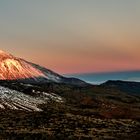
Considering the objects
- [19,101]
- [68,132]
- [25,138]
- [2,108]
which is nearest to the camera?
[25,138]

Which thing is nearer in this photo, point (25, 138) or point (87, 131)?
point (25, 138)

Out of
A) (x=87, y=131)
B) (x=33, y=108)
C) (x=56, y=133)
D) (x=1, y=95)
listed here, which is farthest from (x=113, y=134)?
(x=1, y=95)

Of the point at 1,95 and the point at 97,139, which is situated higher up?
the point at 1,95

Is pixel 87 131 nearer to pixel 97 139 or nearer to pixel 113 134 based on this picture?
pixel 113 134

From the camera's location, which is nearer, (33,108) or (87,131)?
(87,131)

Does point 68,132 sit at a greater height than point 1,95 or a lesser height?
lesser

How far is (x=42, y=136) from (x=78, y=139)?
692 centimetres

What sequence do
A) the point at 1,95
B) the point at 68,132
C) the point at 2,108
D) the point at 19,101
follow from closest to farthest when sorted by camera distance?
the point at 68,132 < the point at 2,108 < the point at 19,101 < the point at 1,95

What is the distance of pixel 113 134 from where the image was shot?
8531cm

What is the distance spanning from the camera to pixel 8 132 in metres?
81.9

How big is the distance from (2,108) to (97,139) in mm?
93336

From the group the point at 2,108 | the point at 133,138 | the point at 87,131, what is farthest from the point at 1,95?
the point at 133,138

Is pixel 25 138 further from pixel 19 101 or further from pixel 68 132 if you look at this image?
pixel 19 101

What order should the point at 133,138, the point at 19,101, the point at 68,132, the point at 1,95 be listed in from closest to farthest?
the point at 133,138 → the point at 68,132 → the point at 19,101 → the point at 1,95
